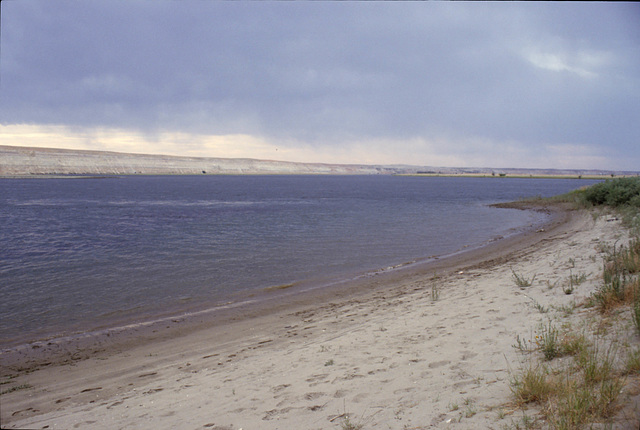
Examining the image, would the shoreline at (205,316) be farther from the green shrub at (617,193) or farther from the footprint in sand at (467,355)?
the green shrub at (617,193)

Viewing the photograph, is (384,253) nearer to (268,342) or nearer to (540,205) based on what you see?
(268,342)

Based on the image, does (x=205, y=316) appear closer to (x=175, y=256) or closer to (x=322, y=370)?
(x=322, y=370)

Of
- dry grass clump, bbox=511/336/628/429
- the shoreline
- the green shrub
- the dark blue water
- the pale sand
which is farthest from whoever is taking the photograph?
the green shrub

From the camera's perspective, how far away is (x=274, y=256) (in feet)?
60.3

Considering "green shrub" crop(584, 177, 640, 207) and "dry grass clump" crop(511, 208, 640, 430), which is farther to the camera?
"green shrub" crop(584, 177, 640, 207)

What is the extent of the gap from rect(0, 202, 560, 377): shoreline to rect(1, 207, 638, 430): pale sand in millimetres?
396

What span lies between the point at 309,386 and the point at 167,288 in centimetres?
946

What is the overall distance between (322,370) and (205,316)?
5.77 meters

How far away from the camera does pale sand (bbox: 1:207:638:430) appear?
458cm

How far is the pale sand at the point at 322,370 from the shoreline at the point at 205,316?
0.40 meters

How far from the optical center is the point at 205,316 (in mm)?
10805

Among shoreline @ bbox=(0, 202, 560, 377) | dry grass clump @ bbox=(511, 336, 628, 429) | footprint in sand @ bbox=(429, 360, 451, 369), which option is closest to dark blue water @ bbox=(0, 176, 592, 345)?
shoreline @ bbox=(0, 202, 560, 377)

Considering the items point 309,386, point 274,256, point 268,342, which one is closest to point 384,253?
point 274,256

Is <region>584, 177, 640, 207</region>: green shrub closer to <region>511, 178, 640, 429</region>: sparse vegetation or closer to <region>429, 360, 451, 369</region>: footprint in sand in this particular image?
<region>511, 178, 640, 429</region>: sparse vegetation
